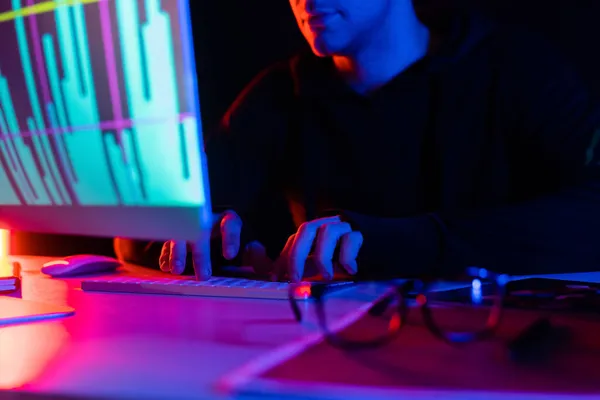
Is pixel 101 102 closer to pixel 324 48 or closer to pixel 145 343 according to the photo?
pixel 145 343

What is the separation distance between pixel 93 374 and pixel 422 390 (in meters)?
0.22

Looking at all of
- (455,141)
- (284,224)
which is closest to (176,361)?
(455,141)

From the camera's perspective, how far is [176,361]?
0.41 meters

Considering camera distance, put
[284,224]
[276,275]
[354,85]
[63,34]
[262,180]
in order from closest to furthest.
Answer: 1. [63,34]
2. [276,275]
3. [354,85]
4. [262,180]
5. [284,224]

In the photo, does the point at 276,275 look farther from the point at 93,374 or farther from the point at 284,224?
the point at 284,224

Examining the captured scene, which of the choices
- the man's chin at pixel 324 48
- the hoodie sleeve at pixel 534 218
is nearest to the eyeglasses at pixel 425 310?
the hoodie sleeve at pixel 534 218

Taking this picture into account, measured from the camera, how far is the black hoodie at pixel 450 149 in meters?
0.98

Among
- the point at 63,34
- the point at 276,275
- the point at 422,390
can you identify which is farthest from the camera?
the point at 276,275

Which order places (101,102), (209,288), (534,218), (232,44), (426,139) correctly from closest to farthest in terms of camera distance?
(101,102) < (209,288) < (534,218) < (426,139) < (232,44)

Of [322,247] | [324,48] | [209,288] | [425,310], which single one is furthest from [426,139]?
[425,310]

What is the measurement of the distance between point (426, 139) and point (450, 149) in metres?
0.07

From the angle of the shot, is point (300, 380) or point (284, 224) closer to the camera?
point (300, 380)

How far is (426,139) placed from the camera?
52.8 inches

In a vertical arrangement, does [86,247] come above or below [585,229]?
below
